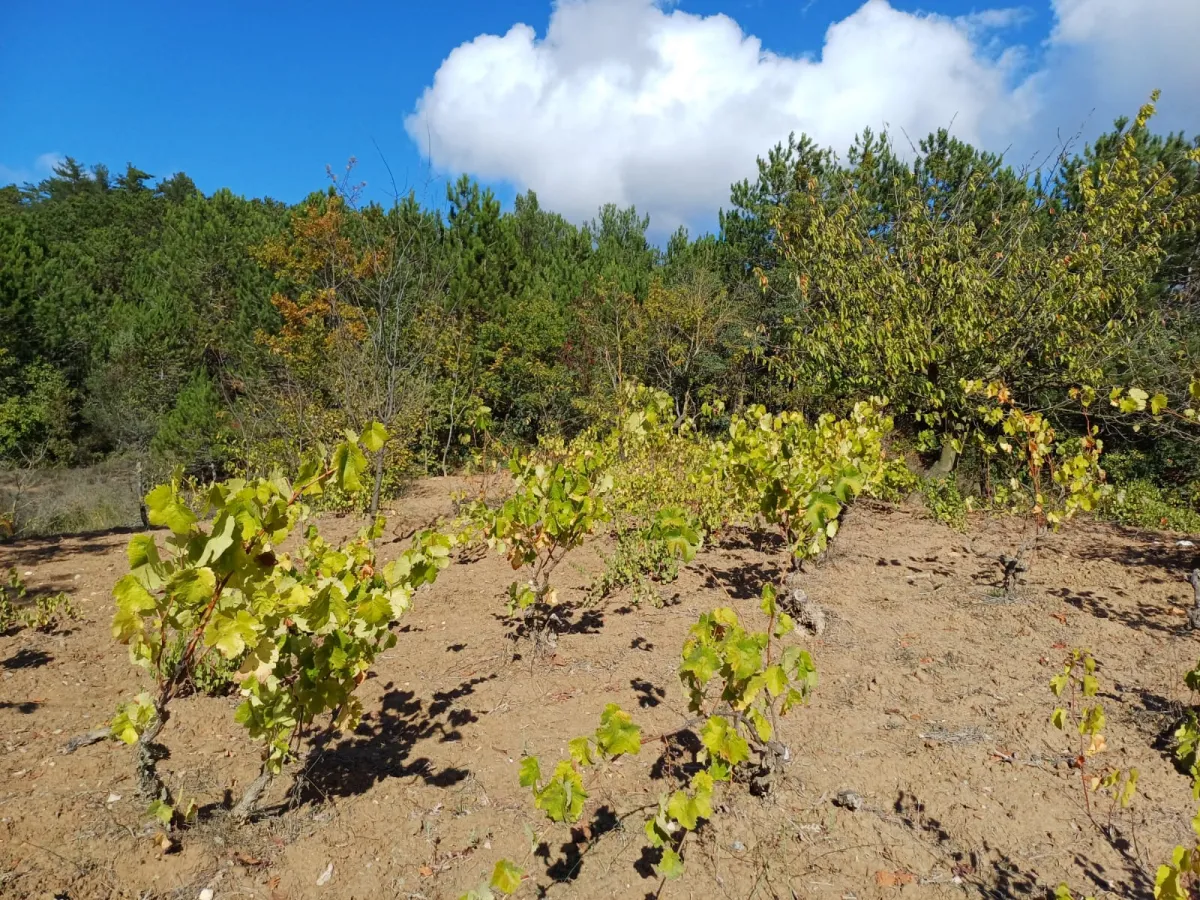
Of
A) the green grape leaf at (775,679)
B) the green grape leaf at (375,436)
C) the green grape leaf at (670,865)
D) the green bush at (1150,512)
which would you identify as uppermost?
the green grape leaf at (375,436)

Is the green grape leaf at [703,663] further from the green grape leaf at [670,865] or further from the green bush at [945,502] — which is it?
the green bush at [945,502]

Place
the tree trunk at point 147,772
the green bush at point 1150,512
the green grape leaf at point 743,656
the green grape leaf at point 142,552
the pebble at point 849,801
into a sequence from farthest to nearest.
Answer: the green bush at point 1150,512 → the pebble at point 849,801 → the tree trunk at point 147,772 → the green grape leaf at point 743,656 → the green grape leaf at point 142,552

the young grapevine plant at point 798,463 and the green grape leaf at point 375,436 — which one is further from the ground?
the green grape leaf at point 375,436

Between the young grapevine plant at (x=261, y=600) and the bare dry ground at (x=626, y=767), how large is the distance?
29cm

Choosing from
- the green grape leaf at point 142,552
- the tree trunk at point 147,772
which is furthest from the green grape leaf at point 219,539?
the tree trunk at point 147,772

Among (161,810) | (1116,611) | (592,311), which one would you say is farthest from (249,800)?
(592,311)

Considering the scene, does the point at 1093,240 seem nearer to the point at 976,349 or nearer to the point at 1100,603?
the point at 976,349

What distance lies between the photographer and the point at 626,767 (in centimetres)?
279

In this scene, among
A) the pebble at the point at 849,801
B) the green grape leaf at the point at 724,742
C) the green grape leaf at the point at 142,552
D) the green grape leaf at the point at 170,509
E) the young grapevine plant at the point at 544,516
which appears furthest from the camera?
the young grapevine plant at the point at 544,516

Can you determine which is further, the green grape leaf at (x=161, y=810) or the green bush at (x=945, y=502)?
the green bush at (x=945, y=502)

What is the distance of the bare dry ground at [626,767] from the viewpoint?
2186 mm

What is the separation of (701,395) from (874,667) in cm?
1115

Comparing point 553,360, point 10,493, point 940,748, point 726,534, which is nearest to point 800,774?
point 940,748

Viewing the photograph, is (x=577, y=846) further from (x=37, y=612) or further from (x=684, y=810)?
(x=37, y=612)
